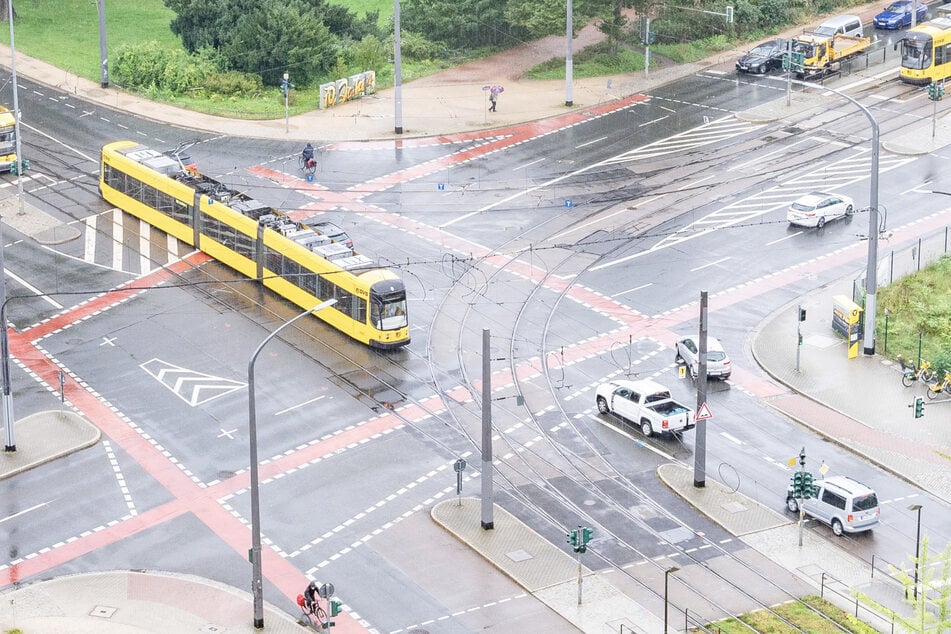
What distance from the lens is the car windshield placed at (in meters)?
54.0

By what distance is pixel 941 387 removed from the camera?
211 ft

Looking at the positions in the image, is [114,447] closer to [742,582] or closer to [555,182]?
[742,582]

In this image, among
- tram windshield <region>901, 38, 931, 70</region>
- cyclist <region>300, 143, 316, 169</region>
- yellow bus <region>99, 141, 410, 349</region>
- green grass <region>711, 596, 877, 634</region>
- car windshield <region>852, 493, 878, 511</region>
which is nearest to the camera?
green grass <region>711, 596, 877, 634</region>

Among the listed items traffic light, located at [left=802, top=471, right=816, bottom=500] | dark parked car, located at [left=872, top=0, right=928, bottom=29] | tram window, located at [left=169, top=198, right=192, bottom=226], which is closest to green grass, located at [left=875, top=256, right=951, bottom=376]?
traffic light, located at [left=802, top=471, right=816, bottom=500]

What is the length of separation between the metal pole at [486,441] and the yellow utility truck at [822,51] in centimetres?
5341

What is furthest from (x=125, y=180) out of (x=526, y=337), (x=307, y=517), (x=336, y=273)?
(x=307, y=517)

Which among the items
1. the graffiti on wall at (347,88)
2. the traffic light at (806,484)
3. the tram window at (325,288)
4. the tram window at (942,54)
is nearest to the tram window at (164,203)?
the tram window at (325,288)

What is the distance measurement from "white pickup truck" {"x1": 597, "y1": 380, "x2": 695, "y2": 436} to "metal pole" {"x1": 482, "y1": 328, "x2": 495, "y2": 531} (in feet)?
29.4

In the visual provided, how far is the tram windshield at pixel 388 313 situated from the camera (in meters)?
67.2

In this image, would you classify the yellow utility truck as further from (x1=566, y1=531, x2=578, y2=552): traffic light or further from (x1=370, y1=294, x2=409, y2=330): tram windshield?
(x1=566, y1=531, x2=578, y2=552): traffic light

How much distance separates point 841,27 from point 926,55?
807cm

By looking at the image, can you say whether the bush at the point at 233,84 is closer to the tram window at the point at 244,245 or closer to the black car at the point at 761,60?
the tram window at the point at 244,245

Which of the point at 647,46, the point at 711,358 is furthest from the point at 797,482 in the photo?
the point at 647,46

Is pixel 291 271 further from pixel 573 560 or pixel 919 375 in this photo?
pixel 919 375
